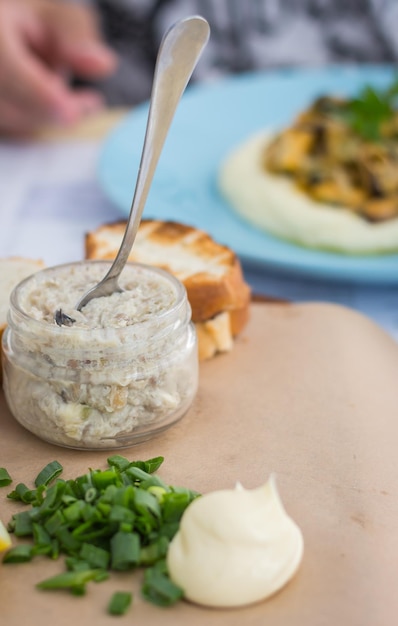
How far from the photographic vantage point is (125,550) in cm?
165

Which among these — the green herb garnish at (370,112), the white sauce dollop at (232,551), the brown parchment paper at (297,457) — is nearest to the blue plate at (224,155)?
the brown parchment paper at (297,457)

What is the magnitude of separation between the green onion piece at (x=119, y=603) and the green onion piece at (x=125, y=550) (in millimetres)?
70

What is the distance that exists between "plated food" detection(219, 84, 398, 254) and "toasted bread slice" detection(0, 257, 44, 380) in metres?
1.20

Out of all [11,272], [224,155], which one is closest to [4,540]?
[11,272]

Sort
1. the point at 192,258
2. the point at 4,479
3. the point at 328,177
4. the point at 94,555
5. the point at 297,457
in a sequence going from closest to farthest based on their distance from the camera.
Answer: the point at 94,555 → the point at 4,479 → the point at 297,457 → the point at 192,258 → the point at 328,177

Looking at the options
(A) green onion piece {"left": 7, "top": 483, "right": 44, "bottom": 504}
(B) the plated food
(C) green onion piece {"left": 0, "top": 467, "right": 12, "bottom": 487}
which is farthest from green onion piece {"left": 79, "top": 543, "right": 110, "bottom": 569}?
(B) the plated food

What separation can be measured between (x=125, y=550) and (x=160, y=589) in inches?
4.5

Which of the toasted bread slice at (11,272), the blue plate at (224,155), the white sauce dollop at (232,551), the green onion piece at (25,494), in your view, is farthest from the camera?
the blue plate at (224,155)

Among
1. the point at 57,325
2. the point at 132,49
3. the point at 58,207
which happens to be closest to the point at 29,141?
the point at 58,207

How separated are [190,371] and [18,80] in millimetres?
2837

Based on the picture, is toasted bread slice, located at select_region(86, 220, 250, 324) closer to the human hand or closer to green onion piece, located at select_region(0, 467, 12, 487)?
green onion piece, located at select_region(0, 467, 12, 487)

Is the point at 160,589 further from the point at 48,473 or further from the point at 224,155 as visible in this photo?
the point at 224,155

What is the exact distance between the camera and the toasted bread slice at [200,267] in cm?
251

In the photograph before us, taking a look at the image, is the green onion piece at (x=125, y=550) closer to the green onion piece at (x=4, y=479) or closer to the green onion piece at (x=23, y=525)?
the green onion piece at (x=23, y=525)
